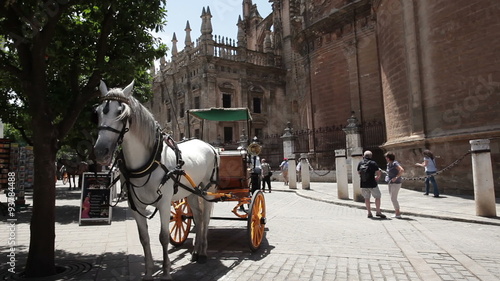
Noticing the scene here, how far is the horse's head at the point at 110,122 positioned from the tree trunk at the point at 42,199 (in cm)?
129

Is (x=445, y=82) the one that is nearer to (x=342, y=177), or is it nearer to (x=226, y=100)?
(x=342, y=177)

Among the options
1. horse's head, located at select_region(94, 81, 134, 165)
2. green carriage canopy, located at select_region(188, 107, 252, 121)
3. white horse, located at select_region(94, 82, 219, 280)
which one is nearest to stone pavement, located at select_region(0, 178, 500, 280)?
white horse, located at select_region(94, 82, 219, 280)

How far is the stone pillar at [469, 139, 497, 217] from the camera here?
773 cm

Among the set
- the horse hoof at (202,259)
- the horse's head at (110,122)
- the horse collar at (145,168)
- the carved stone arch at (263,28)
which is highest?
the carved stone arch at (263,28)

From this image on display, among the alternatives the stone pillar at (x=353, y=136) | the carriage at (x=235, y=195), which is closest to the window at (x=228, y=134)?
the stone pillar at (x=353, y=136)

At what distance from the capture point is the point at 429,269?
436 centimetres

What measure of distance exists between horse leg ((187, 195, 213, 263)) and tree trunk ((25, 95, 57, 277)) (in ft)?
6.09

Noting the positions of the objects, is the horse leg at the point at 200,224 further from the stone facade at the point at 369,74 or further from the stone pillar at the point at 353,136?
the stone pillar at the point at 353,136

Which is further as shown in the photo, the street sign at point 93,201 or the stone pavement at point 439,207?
the street sign at point 93,201

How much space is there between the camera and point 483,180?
790 centimetres

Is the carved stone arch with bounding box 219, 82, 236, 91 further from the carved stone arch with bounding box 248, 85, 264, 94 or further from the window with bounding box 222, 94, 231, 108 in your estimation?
the carved stone arch with bounding box 248, 85, 264, 94

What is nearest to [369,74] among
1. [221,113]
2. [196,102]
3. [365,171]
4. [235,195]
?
[365,171]

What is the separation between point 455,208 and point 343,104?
549 inches

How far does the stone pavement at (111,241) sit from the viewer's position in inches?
183
